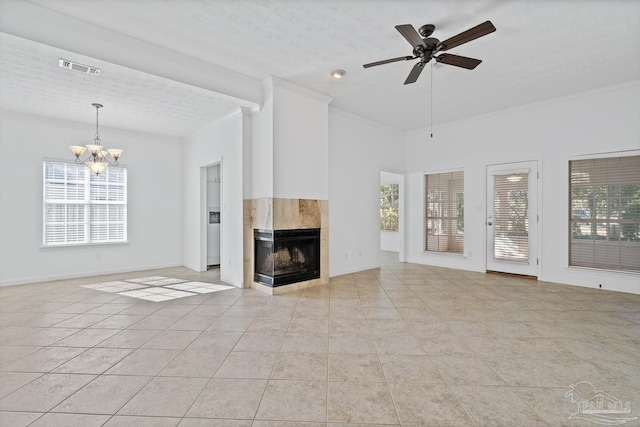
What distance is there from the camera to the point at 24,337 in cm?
299

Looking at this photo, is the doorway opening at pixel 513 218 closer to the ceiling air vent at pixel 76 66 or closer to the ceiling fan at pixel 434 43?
the ceiling fan at pixel 434 43

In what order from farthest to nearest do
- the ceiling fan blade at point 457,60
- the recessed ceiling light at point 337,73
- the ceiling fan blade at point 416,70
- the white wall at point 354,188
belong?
the white wall at point 354,188 < the recessed ceiling light at point 337,73 < the ceiling fan blade at point 416,70 < the ceiling fan blade at point 457,60

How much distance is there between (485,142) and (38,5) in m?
6.82

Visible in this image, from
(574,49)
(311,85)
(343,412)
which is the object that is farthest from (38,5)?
(574,49)

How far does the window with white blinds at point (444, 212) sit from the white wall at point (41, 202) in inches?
228

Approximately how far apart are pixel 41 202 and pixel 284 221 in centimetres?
449

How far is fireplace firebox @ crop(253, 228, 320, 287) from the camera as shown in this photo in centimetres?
456

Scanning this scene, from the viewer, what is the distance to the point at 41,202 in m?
5.41

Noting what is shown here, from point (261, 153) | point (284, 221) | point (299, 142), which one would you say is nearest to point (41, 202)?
point (261, 153)

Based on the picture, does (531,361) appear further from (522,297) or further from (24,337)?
(24,337)

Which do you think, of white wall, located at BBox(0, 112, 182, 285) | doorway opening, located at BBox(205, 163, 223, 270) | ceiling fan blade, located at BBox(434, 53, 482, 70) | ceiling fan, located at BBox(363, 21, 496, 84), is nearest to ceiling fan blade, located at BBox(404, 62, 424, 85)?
ceiling fan, located at BBox(363, 21, 496, 84)

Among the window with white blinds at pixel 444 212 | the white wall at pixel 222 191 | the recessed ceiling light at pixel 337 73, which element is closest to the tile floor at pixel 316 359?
the white wall at pixel 222 191

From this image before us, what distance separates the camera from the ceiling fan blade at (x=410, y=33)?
2.66 meters

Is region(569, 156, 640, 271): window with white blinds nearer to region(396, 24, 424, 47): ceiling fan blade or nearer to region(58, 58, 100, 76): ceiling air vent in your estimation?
region(396, 24, 424, 47): ceiling fan blade
